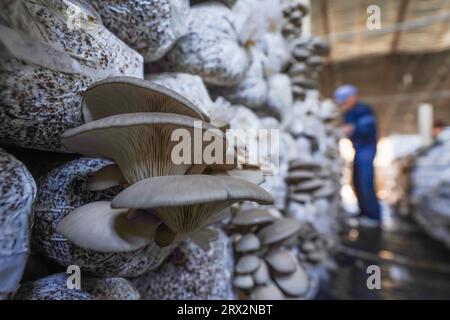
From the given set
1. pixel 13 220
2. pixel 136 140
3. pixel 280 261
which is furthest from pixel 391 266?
pixel 13 220

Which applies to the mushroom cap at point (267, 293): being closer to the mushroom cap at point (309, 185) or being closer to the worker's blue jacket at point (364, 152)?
the mushroom cap at point (309, 185)

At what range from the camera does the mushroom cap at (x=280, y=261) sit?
1739 millimetres

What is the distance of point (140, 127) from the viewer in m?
0.75

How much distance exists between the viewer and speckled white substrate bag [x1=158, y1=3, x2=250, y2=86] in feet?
5.11

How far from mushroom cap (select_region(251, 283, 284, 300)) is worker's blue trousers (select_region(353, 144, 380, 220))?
3959 mm

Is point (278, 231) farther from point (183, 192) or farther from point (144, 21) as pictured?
point (144, 21)

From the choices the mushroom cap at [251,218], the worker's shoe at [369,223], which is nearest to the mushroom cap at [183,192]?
the mushroom cap at [251,218]

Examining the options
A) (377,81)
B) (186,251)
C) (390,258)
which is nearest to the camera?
(186,251)

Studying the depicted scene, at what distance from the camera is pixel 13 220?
665 millimetres

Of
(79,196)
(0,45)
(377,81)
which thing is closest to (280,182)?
(79,196)

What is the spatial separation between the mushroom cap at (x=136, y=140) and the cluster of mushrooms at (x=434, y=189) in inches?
206
